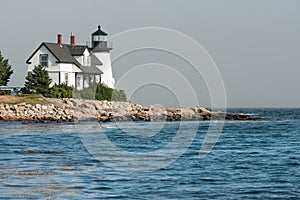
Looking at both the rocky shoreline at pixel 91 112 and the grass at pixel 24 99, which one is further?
the grass at pixel 24 99

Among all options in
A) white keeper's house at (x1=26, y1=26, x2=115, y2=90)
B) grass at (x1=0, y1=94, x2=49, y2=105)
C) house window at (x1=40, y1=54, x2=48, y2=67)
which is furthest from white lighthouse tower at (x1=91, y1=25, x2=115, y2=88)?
grass at (x1=0, y1=94, x2=49, y2=105)

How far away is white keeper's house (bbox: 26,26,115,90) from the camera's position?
7069 cm

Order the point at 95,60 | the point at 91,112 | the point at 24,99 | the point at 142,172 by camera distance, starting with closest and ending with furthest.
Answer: the point at 142,172
the point at 24,99
the point at 91,112
the point at 95,60

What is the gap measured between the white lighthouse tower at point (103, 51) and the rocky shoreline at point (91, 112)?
546 centimetres

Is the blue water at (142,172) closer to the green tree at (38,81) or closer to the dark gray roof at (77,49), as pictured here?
the green tree at (38,81)

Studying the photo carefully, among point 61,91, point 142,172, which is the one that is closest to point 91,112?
point 61,91

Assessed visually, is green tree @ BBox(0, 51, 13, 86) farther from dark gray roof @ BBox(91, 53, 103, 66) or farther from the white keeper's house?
dark gray roof @ BBox(91, 53, 103, 66)

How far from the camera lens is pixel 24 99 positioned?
61.1m

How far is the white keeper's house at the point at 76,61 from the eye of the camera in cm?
7069

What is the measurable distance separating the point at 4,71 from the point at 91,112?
424 inches

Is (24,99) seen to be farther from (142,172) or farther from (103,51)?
(142,172)

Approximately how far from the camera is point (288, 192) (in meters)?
19.5

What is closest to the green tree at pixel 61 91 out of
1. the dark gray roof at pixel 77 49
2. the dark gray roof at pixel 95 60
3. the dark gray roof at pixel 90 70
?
the dark gray roof at pixel 90 70

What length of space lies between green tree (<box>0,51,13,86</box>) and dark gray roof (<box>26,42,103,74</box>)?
8.56 ft
